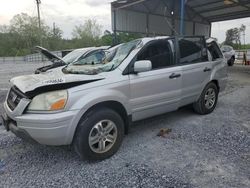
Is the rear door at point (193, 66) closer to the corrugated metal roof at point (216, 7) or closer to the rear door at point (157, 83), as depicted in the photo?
the rear door at point (157, 83)

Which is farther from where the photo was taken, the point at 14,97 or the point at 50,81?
the point at 14,97

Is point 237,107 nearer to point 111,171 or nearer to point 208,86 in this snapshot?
point 208,86

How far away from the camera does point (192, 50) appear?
4.98m

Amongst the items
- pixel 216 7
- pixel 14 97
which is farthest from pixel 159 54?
pixel 216 7

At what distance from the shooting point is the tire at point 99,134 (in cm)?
319

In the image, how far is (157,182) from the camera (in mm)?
2904

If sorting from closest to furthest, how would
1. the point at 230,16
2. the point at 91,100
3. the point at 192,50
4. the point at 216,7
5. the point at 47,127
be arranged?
the point at 47,127, the point at 91,100, the point at 192,50, the point at 216,7, the point at 230,16

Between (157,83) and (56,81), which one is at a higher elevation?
(56,81)

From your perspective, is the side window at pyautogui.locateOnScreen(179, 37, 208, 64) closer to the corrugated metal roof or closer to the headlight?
the headlight

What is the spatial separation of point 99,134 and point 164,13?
19.6 metres

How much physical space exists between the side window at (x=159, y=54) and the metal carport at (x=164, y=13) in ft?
42.4

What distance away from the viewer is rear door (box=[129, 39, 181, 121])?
385 centimetres

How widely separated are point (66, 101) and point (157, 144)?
5.70ft

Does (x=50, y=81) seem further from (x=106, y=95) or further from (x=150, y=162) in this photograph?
(x=150, y=162)
